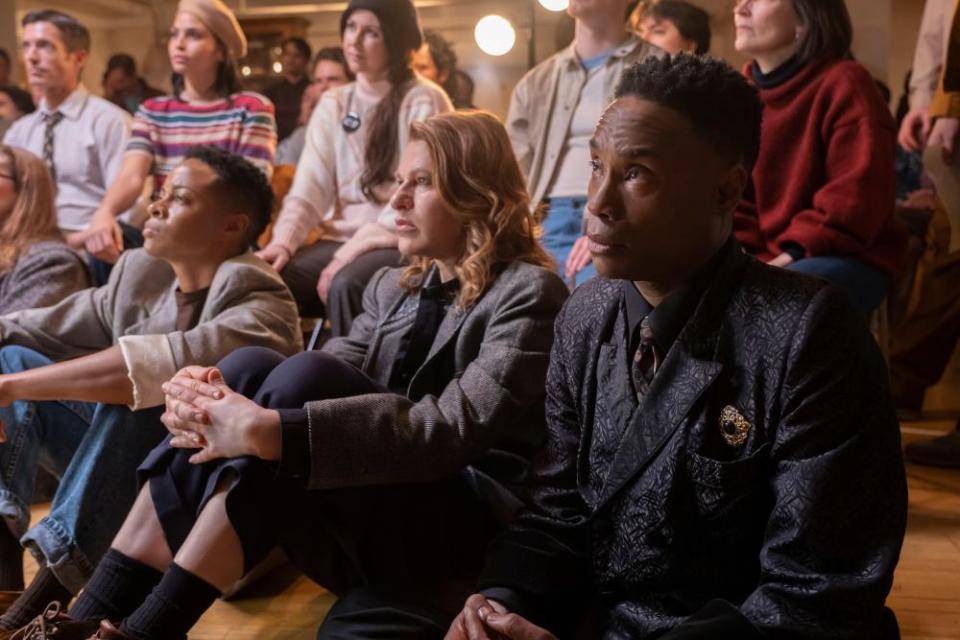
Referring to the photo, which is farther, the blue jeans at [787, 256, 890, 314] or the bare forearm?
the blue jeans at [787, 256, 890, 314]

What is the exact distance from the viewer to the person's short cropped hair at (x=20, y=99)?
417 centimetres

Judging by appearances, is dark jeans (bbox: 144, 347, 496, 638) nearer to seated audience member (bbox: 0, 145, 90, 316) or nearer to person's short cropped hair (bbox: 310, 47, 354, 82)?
seated audience member (bbox: 0, 145, 90, 316)

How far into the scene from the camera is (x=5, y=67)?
4344 mm

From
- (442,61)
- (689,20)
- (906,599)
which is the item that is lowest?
(906,599)

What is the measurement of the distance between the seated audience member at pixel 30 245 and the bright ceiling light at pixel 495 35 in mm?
1529

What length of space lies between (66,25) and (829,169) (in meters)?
2.66

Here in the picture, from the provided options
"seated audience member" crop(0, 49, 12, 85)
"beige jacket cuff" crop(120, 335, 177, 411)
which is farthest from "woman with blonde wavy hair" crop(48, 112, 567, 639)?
"seated audience member" crop(0, 49, 12, 85)

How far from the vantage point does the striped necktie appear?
140 inches

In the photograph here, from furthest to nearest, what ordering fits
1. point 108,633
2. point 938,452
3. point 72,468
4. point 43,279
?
point 938,452
point 43,279
point 72,468
point 108,633

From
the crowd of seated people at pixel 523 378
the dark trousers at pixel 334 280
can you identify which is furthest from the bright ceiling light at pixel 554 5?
the dark trousers at pixel 334 280

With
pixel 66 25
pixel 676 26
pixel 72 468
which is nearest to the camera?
pixel 72 468

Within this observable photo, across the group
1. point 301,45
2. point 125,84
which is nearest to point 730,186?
point 301,45

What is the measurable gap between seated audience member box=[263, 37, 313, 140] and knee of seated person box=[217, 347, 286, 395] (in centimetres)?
258

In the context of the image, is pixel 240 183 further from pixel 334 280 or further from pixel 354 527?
pixel 354 527
